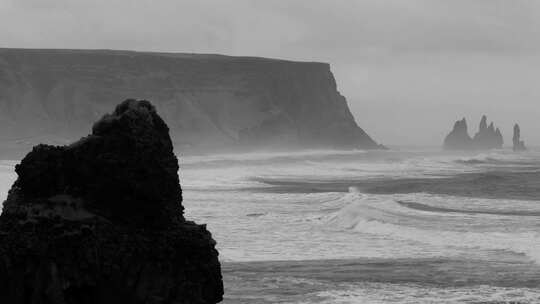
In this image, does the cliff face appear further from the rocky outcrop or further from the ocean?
the rocky outcrop

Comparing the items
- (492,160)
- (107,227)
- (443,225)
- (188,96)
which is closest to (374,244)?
(443,225)

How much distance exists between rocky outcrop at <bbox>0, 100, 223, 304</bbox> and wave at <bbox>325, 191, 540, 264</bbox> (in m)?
15.6

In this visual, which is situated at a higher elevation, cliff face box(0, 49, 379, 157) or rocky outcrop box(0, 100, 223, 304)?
cliff face box(0, 49, 379, 157)

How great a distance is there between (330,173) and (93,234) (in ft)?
251

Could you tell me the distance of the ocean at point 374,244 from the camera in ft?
67.4

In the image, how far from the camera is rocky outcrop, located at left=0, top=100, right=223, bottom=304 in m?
11.5

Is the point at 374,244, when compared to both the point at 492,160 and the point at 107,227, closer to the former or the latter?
the point at 107,227

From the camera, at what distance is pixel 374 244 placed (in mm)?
29469

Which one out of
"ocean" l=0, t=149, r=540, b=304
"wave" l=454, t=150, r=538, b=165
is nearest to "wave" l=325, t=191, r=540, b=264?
"ocean" l=0, t=149, r=540, b=304

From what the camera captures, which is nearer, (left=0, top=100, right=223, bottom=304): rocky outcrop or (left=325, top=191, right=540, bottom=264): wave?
(left=0, top=100, right=223, bottom=304): rocky outcrop

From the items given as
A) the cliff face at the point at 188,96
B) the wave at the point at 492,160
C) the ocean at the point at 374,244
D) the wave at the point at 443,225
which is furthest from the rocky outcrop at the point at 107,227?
the cliff face at the point at 188,96

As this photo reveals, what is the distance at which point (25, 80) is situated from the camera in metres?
149

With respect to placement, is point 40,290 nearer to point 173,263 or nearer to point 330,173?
point 173,263

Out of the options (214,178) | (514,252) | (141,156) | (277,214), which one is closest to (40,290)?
(141,156)
